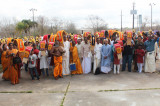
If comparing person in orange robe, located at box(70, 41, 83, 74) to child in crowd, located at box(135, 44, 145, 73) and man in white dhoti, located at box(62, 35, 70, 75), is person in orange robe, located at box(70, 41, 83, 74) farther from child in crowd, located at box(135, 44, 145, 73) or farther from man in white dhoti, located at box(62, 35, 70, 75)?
child in crowd, located at box(135, 44, 145, 73)

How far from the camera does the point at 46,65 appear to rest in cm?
726

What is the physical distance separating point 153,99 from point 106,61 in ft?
10.5

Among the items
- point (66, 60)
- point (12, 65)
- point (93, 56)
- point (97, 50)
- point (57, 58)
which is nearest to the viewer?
point (12, 65)

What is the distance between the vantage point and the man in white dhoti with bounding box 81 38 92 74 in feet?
25.2

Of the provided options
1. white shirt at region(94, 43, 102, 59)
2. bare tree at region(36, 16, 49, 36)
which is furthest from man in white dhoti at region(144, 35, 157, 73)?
bare tree at region(36, 16, 49, 36)

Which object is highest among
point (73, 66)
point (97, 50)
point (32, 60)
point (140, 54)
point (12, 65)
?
point (97, 50)

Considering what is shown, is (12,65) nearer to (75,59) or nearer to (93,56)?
(75,59)

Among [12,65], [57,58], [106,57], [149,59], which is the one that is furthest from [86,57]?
[12,65]

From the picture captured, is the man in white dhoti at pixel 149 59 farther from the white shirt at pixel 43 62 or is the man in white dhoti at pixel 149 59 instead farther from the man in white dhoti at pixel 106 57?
the white shirt at pixel 43 62

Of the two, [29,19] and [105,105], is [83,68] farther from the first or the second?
[29,19]

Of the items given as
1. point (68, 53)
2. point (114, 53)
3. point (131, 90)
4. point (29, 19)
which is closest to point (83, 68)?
point (68, 53)

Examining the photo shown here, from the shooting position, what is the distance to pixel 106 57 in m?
7.40

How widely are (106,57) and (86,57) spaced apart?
932 mm

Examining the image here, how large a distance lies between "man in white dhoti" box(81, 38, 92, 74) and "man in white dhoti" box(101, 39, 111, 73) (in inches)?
24.3
